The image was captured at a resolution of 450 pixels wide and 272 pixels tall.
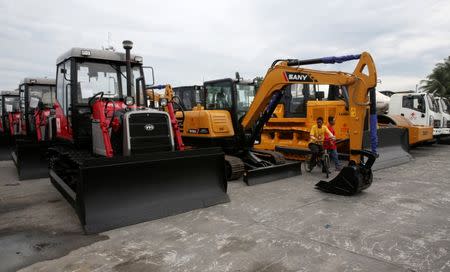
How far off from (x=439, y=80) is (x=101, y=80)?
33.1m

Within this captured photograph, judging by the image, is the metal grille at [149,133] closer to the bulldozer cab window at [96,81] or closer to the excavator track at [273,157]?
the bulldozer cab window at [96,81]

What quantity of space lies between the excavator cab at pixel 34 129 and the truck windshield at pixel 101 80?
311cm

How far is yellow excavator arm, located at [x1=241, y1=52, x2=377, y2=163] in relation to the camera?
6.88 meters

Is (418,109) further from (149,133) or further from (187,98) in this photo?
(149,133)

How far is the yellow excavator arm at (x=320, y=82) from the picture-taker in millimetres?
6883

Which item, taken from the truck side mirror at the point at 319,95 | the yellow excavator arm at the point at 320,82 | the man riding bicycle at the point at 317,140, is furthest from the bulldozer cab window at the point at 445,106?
the yellow excavator arm at the point at 320,82

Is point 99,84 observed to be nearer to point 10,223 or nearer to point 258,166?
point 10,223

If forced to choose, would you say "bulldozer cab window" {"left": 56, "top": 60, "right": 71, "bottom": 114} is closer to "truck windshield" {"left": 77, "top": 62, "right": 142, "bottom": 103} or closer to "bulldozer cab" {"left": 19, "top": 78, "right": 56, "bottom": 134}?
"truck windshield" {"left": 77, "top": 62, "right": 142, "bottom": 103}

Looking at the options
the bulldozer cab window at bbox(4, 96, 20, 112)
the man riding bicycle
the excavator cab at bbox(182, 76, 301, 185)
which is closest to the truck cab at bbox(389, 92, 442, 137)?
the man riding bicycle

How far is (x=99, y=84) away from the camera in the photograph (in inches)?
256

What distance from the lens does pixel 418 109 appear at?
1409 cm

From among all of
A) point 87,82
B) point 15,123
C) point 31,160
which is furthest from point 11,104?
point 87,82

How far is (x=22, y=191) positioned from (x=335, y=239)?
605 centimetres

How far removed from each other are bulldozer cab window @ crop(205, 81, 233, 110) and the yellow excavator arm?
69cm
